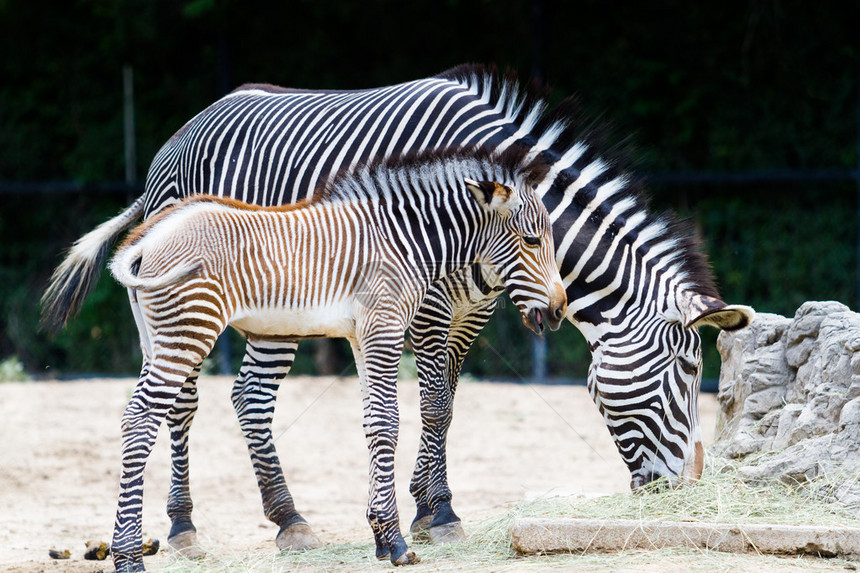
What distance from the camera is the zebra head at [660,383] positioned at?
175 inches

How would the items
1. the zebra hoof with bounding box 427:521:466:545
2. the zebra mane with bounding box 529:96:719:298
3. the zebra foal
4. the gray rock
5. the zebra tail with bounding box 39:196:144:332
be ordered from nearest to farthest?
the zebra foal, the gray rock, the zebra mane with bounding box 529:96:719:298, the zebra tail with bounding box 39:196:144:332, the zebra hoof with bounding box 427:521:466:545

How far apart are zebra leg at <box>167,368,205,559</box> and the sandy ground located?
0.26 meters

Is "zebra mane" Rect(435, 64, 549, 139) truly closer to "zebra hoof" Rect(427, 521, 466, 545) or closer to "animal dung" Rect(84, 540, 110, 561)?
"zebra hoof" Rect(427, 521, 466, 545)

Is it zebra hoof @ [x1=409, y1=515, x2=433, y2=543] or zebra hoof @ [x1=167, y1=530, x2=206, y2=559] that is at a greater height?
zebra hoof @ [x1=409, y1=515, x2=433, y2=543]

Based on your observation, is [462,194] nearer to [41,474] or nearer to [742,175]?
[41,474]

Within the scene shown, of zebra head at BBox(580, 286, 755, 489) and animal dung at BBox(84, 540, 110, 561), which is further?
animal dung at BBox(84, 540, 110, 561)

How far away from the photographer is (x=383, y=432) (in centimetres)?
408

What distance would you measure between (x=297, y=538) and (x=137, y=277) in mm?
1649

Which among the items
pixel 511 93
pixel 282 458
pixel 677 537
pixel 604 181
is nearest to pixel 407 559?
pixel 677 537

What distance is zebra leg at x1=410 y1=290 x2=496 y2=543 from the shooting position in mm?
4922

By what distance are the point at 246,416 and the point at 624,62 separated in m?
6.46

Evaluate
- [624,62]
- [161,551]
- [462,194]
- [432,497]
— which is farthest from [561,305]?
[624,62]

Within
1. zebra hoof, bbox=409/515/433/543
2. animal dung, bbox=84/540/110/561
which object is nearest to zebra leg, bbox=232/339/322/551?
zebra hoof, bbox=409/515/433/543

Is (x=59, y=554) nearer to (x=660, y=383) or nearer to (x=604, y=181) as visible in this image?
(x=660, y=383)
